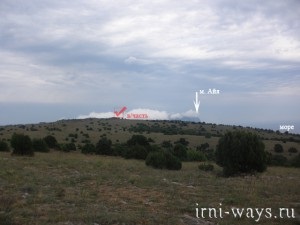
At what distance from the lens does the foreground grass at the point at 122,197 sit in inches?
425

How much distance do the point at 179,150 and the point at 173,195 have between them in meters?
28.2

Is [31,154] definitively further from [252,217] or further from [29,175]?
[252,217]

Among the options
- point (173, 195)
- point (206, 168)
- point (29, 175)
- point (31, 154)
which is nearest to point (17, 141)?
point (31, 154)

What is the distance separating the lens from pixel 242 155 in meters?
24.2

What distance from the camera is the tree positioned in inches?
958

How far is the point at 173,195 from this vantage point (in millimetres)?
15023

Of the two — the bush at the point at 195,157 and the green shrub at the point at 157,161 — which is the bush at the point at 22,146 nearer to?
the green shrub at the point at 157,161

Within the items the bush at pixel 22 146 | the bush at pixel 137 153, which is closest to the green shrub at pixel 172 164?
the bush at pixel 137 153

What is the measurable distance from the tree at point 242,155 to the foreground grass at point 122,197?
4010mm

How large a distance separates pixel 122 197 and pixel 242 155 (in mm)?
12062

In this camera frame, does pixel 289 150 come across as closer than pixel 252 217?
No

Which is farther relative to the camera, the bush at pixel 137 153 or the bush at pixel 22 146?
the bush at pixel 137 153

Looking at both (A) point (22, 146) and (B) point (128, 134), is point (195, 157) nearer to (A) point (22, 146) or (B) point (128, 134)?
(A) point (22, 146)

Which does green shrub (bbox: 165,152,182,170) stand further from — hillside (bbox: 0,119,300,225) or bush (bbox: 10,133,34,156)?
bush (bbox: 10,133,34,156)
